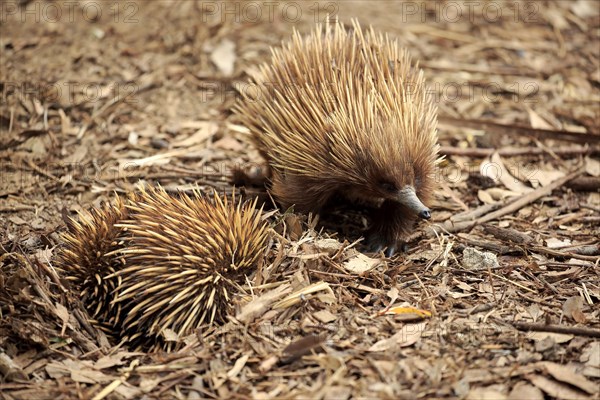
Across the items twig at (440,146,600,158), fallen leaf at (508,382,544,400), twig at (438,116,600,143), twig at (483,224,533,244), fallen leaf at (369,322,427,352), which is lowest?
fallen leaf at (508,382,544,400)

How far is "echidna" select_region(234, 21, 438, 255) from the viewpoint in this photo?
171 inches

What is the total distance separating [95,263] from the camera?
13.4ft

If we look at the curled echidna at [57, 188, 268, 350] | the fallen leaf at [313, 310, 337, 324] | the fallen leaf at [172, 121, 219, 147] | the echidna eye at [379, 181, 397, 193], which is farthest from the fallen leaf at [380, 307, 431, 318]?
the fallen leaf at [172, 121, 219, 147]

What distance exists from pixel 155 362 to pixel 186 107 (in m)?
3.29

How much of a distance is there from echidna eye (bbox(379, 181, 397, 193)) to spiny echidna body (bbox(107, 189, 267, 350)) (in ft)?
2.85

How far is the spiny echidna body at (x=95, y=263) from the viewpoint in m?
4.09

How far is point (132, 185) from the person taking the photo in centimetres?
555

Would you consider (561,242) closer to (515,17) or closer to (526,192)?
(526,192)

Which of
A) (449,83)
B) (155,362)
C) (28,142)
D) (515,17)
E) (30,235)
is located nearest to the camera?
(155,362)

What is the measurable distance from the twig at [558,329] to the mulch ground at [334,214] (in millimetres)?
10

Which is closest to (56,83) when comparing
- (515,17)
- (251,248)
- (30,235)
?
(30,235)

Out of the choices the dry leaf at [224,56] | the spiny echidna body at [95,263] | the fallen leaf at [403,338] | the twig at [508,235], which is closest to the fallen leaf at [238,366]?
the fallen leaf at [403,338]

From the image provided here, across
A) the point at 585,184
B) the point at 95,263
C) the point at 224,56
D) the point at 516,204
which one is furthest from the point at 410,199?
the point at 224,56

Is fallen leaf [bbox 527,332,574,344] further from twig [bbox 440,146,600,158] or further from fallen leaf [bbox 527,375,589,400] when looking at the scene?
twig [bbox 440,146,600,158]
